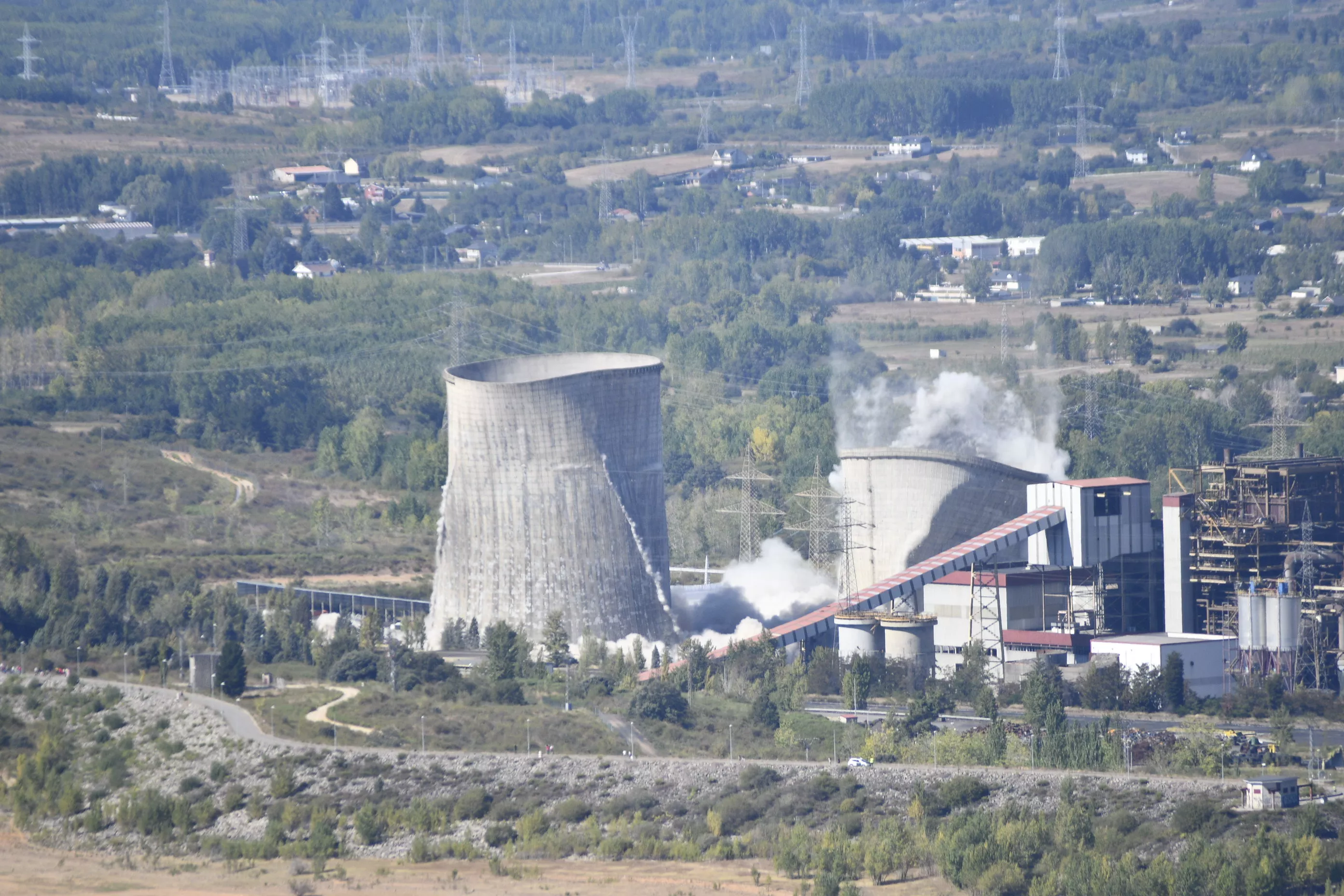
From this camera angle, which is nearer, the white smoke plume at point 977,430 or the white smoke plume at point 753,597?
the white smoke plume at point 753,597

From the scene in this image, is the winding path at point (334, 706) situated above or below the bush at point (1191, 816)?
above

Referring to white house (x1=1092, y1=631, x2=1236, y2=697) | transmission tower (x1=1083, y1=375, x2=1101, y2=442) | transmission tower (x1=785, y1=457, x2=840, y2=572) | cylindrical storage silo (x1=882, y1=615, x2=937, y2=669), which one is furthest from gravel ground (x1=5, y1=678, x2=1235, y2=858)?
transmission tower (x1=1083, y1=375, x2=1101, y2=442)

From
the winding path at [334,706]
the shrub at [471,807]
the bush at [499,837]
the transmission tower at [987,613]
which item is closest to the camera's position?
the bush at [499,837]

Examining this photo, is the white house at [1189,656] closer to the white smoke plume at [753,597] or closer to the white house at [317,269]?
the white smoke plume at [753,597]

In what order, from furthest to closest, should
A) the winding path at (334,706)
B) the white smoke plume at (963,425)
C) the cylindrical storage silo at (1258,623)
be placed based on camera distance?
the white smoke plume at (963,425) < the cylindrical storage silo at (1258,623) < the winding path at (334,706)

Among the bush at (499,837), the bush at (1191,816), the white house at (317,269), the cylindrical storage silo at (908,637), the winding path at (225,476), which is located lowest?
the bush at (499,837)

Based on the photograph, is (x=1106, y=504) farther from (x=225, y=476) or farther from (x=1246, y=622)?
(x=225, y=476)

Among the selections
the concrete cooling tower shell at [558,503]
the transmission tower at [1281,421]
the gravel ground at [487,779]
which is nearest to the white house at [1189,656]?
the gravel ground at [487,779]

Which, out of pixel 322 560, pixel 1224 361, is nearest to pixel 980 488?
pixel 322 560
